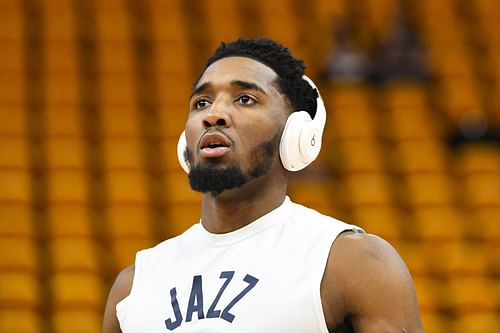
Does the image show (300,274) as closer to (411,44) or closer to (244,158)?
(244,158)

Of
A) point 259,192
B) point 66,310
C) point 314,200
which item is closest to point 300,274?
point 259,192

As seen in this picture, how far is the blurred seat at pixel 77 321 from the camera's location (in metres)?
6.21

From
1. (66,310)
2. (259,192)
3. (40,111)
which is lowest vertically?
(66,310)

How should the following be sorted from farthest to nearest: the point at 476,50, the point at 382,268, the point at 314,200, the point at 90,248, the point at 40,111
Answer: the point at 476,50, the point at 40,111, the point at 314,200, the point at 90,248, the point at 382,268

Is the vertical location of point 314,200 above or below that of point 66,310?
above

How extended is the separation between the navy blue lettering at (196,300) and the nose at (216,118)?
421 millimetres

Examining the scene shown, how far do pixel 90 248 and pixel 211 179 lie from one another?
13.6ft

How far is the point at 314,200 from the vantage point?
7578mm

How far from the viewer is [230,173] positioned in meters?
2.94

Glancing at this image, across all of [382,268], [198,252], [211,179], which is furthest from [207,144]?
[382,268]

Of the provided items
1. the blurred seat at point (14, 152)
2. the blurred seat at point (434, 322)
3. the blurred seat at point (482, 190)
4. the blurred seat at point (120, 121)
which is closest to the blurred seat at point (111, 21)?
the blurred seat at point (120, 121)

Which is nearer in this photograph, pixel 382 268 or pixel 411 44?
pixel 382 268

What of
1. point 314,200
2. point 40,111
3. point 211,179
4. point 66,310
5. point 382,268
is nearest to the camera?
point 382,268

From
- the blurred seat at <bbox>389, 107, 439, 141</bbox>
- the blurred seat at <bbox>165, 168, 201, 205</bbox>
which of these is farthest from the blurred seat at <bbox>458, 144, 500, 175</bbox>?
the blurred seat at <bbox>165, 168, 201, 205</bbox>
